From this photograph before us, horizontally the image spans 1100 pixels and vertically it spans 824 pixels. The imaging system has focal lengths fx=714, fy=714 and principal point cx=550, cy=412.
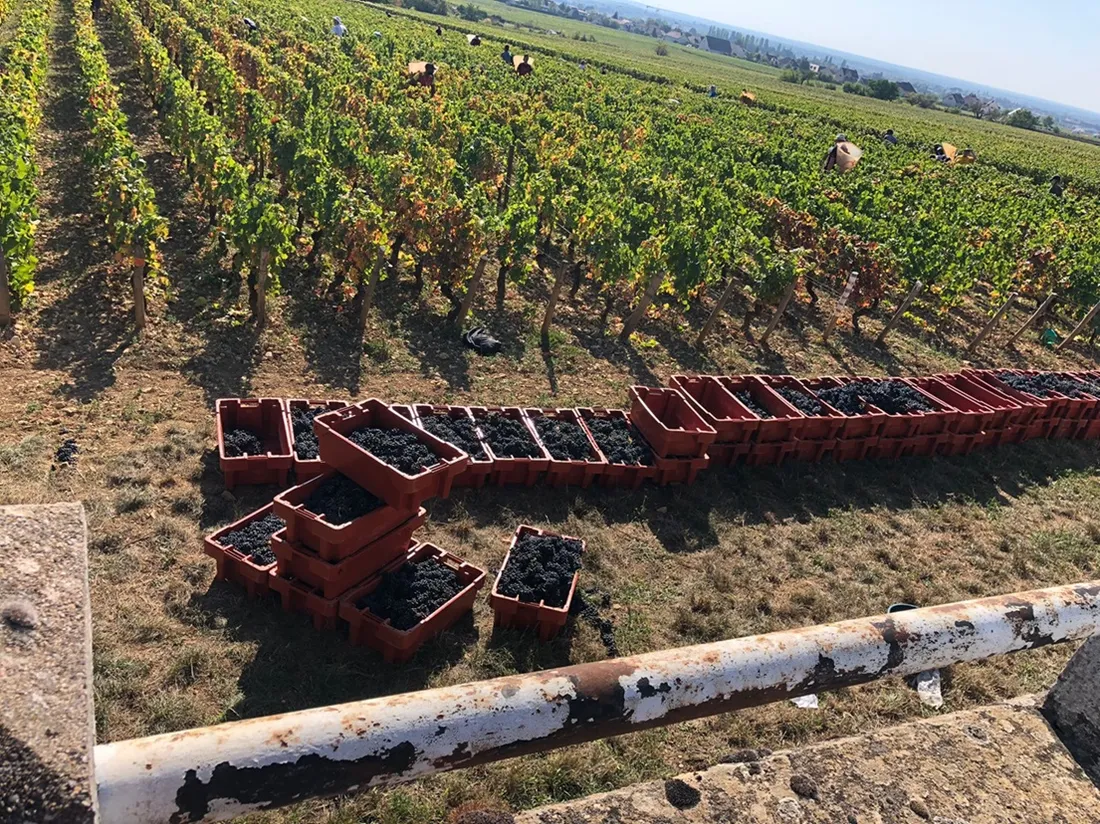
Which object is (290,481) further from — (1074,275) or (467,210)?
(1074,275)

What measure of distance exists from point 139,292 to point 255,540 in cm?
553

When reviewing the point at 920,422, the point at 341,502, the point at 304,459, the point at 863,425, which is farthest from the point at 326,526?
the point at 920,422

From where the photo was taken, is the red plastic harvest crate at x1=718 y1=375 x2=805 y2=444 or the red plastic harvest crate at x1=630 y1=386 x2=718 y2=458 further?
the red plastic harvest crate at x1=718 y1=375 x2=805 y2=444

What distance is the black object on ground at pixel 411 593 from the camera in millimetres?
6617

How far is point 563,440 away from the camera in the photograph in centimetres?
961

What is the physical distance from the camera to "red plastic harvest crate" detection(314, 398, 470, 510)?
19.3ft

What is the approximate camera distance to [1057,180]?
45.7 m

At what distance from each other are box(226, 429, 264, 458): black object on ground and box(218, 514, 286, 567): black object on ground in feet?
4.35

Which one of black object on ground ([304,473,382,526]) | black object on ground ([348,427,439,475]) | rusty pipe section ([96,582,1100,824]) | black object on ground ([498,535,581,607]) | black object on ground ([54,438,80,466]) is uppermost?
rusty pipe section ([96,582,1100,824])

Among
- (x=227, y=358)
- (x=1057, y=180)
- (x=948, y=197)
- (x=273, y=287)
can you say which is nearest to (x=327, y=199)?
(x=273, y=287)

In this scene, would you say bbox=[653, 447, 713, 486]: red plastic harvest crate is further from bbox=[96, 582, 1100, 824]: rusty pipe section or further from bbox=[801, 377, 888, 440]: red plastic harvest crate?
bbox=[96, 582, 1100, 824]: rusty pipe section

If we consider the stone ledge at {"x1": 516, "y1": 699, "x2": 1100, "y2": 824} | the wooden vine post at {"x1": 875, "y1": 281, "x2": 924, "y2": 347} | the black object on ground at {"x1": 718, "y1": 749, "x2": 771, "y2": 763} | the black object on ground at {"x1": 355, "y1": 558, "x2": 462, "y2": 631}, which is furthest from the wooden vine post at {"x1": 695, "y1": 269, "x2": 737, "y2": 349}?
the black object on ground at {"x1": 718, "y1": 749, "x2": 771, "y2": 763}

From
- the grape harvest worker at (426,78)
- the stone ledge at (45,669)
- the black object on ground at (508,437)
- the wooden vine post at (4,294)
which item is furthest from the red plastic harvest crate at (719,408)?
the grape harvest worker at (426,78)

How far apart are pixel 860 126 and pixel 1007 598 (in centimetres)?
6514
